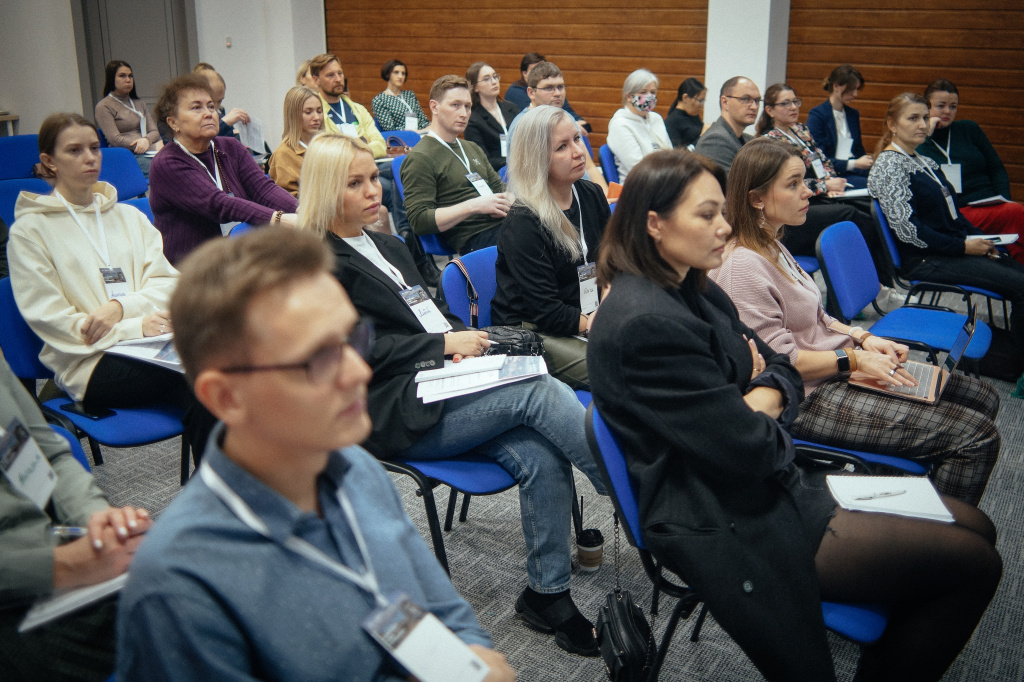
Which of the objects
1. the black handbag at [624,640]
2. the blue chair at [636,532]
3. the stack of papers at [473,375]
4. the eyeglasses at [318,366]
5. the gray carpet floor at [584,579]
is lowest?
the gray carpet floor at [584,579]

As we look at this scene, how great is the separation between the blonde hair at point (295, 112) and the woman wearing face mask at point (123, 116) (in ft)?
7.32

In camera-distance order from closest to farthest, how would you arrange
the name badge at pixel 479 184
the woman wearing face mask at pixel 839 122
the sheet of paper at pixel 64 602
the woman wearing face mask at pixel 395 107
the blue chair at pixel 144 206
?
the sheet of paper at pixel 64 602, the blue chair at pixel 144 206, the name badge at pixel 479 184, the woman wearing face mask at pixel 839 122, the woman wearing face mask at pixel 395 107

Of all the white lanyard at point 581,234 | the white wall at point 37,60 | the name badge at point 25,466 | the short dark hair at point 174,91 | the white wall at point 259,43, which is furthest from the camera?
the white wall at point 259,43

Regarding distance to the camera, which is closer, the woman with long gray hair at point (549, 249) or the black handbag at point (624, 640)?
the black handbag at point (624, 640)

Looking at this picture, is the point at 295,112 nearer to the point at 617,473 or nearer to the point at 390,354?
the point at 390,354

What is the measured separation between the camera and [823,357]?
236 centimetres

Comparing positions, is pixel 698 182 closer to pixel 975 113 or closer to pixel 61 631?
pixel 61 631

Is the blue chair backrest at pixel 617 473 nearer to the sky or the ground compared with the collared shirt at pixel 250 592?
nearer to the ground

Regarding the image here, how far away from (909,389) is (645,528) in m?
1.13

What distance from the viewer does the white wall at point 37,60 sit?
7227mm

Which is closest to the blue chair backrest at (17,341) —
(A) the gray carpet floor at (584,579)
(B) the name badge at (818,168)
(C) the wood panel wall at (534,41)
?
(A) the gray carpet floor at (584,579)

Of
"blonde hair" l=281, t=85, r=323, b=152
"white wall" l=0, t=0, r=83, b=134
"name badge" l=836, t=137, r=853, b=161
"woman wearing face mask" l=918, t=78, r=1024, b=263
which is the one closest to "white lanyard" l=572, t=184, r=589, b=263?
"blonde hair" l=281, t=85, r=323, b=152

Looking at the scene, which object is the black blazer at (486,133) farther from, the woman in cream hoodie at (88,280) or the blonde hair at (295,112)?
the woman in cream hoodie at (88,280)

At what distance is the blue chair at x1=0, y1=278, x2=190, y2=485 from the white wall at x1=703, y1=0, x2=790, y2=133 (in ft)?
20.3
